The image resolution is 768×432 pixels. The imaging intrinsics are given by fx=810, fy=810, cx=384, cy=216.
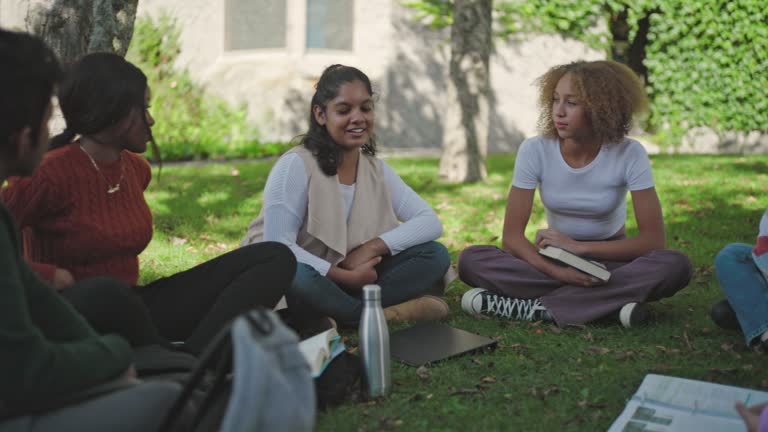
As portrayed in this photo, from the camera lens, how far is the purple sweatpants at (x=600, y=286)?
4180mm

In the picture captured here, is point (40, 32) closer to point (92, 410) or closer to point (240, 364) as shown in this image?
point (92, 410)

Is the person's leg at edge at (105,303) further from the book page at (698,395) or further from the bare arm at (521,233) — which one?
the bare arm at (521,233)

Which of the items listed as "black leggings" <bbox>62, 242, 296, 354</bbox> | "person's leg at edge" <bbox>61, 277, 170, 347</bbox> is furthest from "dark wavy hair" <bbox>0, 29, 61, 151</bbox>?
"black leggings" <bbox>62, 242, 296, 354</bbox>

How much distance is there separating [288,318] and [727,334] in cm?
217

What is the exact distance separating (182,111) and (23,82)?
1003 centimetres

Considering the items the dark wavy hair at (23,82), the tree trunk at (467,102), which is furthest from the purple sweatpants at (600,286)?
the tree trunk at (467,102)

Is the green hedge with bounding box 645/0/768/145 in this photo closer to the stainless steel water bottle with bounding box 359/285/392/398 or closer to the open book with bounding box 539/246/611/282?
the open book with bounding box 539/246/611/282

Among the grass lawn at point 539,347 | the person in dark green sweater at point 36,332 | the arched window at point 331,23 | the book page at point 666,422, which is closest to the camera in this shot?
the person in dark green sweater at point 36,332

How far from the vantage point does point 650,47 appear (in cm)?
1195

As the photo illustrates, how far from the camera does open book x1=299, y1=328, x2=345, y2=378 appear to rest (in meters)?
2.87

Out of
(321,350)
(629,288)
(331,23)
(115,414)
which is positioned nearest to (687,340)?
(629,288)

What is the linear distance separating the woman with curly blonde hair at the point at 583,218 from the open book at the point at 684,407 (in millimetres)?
1128

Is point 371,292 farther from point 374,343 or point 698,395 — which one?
point 698,395

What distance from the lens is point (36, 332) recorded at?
6.29 ft
